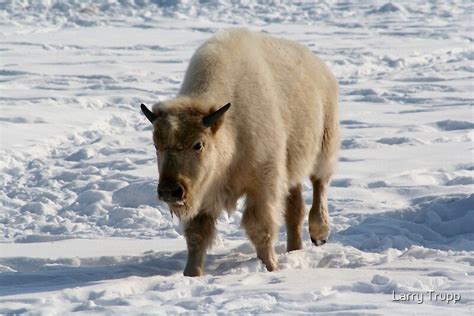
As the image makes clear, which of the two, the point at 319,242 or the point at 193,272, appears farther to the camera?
the point at 319,242

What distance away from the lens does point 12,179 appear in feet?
32.6

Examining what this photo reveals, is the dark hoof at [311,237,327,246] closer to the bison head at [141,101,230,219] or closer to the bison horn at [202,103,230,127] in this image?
the bison head at [141,101,230,219]

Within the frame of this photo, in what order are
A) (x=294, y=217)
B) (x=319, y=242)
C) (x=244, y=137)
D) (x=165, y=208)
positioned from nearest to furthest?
1. (x=244, y=137)
2. (x=294, y=217)
3. (x=319, y=242)
4. (x=165, y=208)

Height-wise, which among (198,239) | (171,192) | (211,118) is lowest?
(198,239)

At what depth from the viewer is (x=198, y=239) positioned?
244 inches

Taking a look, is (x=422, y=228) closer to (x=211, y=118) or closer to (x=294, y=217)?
(x=294, y=217)

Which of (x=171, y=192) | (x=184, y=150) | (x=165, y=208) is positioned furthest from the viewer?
(x=165, y=208)

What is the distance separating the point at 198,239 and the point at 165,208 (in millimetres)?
2378

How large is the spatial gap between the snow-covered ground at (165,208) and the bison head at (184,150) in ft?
1.65

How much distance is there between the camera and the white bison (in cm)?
557

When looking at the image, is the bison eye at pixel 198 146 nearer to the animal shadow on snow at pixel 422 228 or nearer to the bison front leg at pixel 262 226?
the bison front leg at pixel 262 226

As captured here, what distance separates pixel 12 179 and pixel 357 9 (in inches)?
911

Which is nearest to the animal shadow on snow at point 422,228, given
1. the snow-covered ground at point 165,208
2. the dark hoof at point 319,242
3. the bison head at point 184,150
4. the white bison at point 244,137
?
the snow-covered ground at point 165,208

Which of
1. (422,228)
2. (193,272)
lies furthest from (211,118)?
(422,228)
